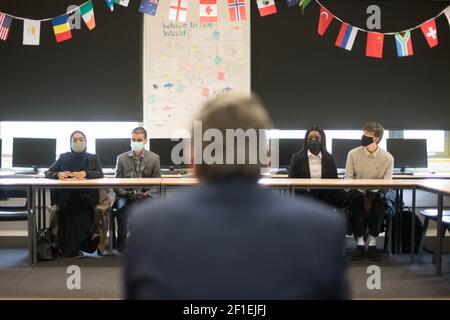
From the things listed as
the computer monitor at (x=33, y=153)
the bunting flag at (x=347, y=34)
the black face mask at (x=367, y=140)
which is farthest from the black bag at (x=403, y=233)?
the computer monitor at (x=33, y=153)

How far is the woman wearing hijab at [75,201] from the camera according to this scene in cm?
455

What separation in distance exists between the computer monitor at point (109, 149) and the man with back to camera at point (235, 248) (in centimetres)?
462

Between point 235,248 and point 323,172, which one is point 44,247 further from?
point 235,248

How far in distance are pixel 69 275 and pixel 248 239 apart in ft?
11.1

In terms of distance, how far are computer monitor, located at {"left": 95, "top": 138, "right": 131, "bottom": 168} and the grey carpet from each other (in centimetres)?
125

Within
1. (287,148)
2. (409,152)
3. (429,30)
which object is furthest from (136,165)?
(429,30)

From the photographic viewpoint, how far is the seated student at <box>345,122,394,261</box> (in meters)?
4.50

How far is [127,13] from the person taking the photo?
567 cm

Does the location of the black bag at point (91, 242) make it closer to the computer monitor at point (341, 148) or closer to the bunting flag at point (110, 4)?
the bunting flag at point (110, 4)

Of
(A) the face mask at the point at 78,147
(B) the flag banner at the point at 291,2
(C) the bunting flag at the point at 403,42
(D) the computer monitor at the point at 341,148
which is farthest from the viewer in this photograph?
(C) the bunting flag at the point at 403,42

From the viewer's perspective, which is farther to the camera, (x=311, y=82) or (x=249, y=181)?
(x=311, y=82)

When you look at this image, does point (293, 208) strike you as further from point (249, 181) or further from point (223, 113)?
point (223, 113)
